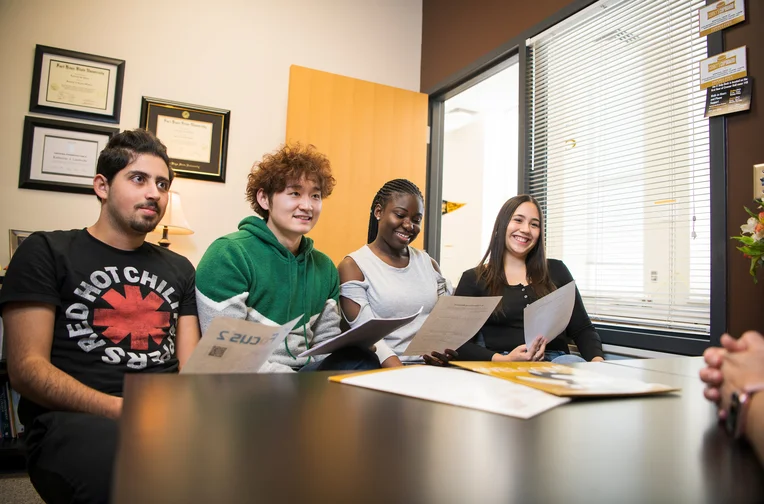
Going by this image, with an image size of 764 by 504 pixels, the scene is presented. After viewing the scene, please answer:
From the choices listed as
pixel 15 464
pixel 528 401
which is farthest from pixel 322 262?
pixel 15 464

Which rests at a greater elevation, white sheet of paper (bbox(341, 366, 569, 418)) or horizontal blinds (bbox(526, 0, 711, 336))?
horizontal blinds (bbox(526, 0, 711, 336))

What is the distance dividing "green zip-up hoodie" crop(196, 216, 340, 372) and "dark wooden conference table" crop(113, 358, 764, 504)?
828mm

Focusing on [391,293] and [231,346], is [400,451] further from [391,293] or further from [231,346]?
[391,293]

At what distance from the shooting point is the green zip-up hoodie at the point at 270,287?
142cm

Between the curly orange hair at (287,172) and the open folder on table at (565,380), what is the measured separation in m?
1.00

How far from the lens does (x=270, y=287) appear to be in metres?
1.51

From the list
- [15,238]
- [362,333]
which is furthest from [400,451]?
[15,238]

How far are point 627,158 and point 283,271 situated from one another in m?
1.61

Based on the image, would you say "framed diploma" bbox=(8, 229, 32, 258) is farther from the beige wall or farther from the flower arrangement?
the flower arrangement

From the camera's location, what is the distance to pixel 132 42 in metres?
2.89

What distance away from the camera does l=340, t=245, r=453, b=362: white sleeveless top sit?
1806 millimetres

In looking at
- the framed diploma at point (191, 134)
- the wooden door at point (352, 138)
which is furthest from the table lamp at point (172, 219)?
the wooden door at point (352, 138)

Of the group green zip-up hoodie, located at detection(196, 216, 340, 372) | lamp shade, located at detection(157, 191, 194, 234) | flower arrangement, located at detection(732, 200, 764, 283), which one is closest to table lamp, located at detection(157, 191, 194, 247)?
lamp shade, located at detection(157, 191, 194, 234)

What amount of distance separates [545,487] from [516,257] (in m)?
1.89
